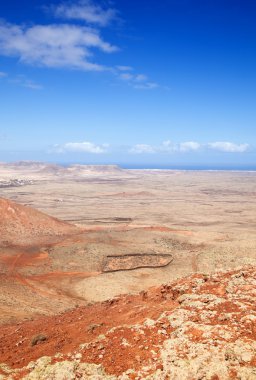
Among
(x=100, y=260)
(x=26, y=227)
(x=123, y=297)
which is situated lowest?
(x=100, y=260)

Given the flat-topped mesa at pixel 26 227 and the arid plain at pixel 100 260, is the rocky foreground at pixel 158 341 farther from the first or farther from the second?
the flat-topped mesa at pixel 26 227

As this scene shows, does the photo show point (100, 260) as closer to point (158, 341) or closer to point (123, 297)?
point (123, 297)

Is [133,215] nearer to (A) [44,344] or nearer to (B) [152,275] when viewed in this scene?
(B) [152,275]

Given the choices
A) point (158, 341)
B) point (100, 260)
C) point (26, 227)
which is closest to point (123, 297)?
point (158, 341)

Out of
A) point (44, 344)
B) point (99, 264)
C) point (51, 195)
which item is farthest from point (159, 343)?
point (51, 195)

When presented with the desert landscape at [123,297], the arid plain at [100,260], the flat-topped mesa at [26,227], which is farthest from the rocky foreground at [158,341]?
the flat-topped mesa at [26,227]

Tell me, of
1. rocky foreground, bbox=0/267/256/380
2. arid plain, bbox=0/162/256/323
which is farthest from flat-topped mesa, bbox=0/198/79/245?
rocky foreground, bbox=0/267/256/380
